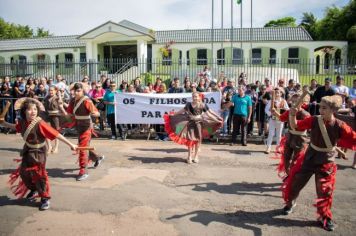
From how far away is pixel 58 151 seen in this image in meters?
9.62

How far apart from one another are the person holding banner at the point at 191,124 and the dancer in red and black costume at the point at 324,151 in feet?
11.7

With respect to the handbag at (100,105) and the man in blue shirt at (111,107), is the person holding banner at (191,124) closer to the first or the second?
the man in blue shirt at (111,107)

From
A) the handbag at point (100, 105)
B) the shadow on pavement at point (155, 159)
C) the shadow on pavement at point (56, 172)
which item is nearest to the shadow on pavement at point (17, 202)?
the shadow on pavement at point (56, 172)

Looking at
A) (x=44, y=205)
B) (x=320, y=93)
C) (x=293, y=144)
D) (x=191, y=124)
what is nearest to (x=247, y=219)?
(x=293, y=144)

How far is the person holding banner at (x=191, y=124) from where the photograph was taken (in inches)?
334

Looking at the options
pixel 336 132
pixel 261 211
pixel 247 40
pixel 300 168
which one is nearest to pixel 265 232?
pixel 261 211

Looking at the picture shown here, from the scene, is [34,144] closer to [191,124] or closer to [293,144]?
[191,124]

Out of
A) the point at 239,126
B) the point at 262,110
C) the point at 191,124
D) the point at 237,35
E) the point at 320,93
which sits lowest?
the point at 239,126

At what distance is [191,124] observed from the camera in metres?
8.53

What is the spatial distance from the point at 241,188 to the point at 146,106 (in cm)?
579

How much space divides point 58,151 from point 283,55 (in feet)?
92.9

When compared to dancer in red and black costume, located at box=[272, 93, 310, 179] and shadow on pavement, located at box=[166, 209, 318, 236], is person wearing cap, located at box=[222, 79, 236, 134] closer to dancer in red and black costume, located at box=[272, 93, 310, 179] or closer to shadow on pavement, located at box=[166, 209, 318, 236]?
dancer in red and black costume, located at box=[272, 93, 310, 179]

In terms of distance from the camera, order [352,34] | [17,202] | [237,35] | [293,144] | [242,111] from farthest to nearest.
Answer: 1. [352,34]
2. [237,35]
3. [242,111]
4. [293,144]
5. [17,202]

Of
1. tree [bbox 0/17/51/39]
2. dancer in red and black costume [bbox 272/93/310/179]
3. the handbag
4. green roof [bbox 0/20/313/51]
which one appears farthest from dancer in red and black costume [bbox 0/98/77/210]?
tree [bbox 0/17/51/39]
